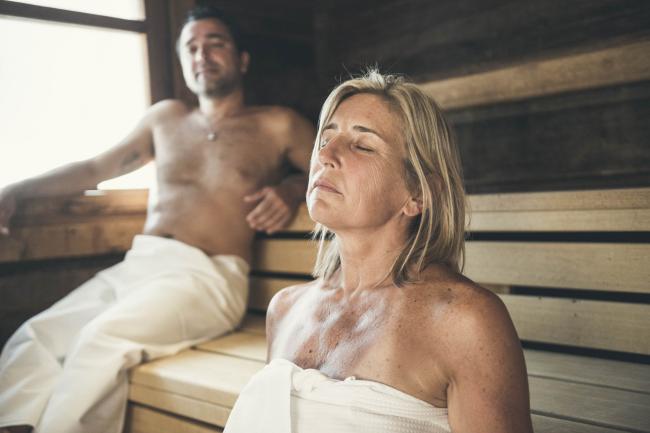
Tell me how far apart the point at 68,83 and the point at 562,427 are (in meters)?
2.59

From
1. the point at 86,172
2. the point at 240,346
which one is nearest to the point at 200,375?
the point at 240,346

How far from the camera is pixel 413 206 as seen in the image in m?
1.38

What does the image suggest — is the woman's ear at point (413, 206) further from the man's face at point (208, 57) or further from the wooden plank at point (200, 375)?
the man's face at point (208, 57)

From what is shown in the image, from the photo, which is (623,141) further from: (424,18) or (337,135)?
(337,135)

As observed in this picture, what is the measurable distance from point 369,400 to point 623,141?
1.77m

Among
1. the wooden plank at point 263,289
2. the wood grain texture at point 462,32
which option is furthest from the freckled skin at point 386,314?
the wood grain texture at point 462,32

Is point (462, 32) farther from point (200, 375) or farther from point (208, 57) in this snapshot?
point (200, 375)

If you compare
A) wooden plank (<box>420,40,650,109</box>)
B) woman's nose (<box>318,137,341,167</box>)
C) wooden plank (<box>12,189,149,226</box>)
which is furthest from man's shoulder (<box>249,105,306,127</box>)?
woman's nose (<box>318,137,341,167</box>)

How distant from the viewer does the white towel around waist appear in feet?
3.73

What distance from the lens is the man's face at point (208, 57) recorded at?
280 cm

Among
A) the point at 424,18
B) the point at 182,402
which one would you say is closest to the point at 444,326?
the point at 182,402

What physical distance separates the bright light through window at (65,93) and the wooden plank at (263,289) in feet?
2.65

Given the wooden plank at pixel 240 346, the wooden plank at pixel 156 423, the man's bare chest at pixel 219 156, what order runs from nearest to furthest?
1. the wooden plank at pixel 156 423
2. the wooden plank at pixel 240 346
3. the man's bare chest at pixel 219 156

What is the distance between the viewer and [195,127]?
281cm
